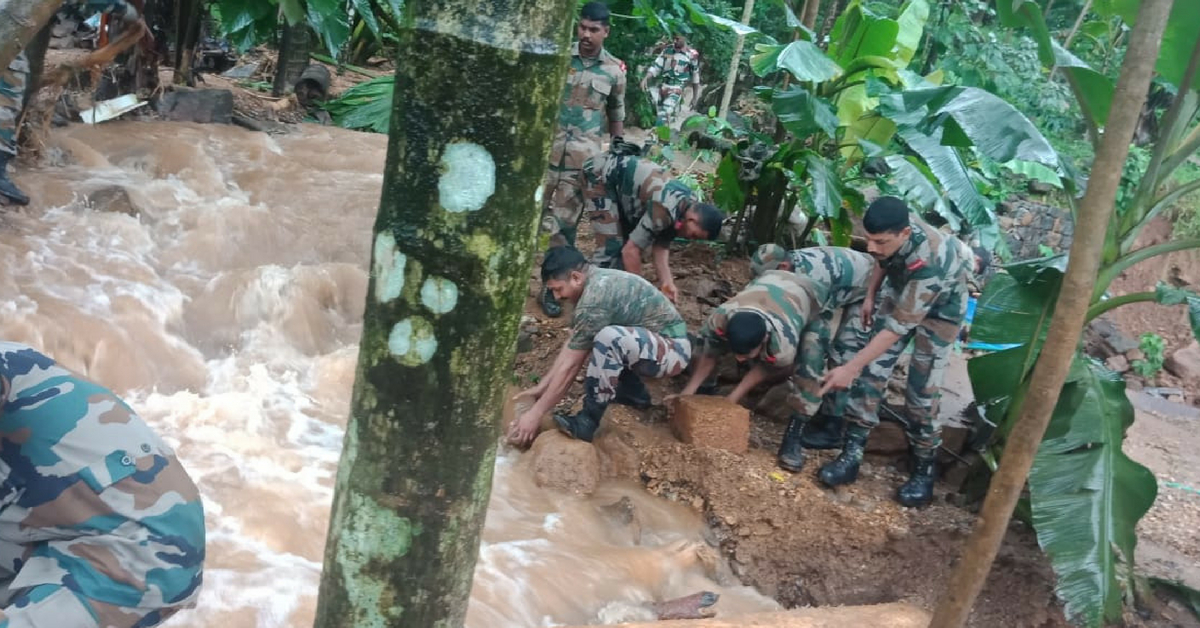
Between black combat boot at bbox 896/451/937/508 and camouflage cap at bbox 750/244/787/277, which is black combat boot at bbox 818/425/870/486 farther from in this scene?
camouflage cap at bbox 750/244/787/277

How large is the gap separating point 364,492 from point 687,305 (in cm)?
478

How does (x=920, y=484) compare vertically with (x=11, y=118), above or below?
below

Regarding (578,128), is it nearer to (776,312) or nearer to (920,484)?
(776,312)

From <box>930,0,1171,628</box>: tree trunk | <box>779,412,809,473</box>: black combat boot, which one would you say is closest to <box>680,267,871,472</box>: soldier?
<box>779,412,809,473</box>: black combat boot

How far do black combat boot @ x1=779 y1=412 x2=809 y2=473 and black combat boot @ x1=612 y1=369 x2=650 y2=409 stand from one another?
2.53ft

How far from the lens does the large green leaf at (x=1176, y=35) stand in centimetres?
331

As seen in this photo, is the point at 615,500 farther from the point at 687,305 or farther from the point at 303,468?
the point at 687,305

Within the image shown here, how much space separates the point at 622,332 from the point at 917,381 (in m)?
1.47

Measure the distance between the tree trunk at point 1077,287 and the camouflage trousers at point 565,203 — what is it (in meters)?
4.04

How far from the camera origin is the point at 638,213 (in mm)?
5762

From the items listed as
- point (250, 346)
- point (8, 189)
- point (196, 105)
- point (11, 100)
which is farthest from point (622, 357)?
point (196, 105)

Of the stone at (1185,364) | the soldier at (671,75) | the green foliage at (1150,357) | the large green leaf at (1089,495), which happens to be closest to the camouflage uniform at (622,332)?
the large green leaf at (1089,495)

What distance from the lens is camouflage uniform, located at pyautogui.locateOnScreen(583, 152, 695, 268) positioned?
5410 mm

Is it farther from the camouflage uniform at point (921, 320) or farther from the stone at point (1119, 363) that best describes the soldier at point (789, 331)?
the stone at point (1119, 363)
